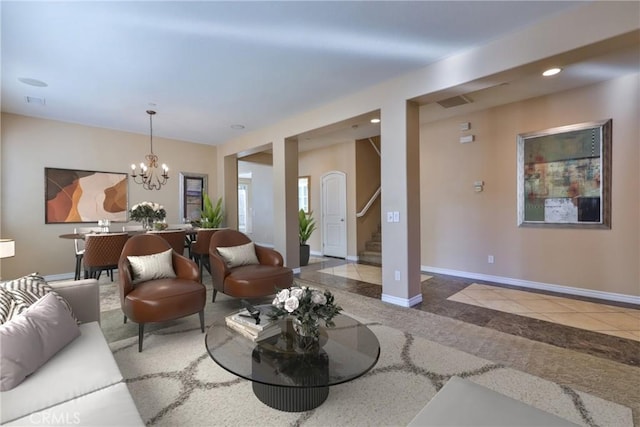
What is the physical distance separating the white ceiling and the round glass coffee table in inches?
96.3

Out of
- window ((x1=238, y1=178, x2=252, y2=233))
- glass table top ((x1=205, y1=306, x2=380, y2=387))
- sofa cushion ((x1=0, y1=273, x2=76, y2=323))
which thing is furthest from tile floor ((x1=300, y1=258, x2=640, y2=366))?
window ((x1=238, y1=178, x2=252, y2=233))

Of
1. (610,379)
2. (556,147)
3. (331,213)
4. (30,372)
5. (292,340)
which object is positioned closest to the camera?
(30,372)

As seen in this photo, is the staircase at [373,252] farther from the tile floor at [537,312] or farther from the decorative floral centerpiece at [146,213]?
the decorative floral centerpiece at [146,213]

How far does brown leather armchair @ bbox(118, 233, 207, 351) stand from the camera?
238cm

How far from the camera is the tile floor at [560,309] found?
2783 millimetres

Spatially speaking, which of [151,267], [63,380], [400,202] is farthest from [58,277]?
[400,202]

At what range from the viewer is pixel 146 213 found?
4391mm

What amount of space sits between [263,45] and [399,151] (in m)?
1.85

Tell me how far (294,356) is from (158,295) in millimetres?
1483

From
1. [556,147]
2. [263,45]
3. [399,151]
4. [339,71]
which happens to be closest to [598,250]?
[556,147]

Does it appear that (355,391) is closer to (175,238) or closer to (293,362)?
(293,362)

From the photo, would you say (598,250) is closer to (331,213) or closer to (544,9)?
(544,9)

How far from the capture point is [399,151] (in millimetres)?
3416

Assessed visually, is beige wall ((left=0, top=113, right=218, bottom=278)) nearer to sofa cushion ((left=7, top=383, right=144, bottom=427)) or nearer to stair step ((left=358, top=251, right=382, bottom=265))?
stair step ((left=358, top=251, right=382, bottom=265))
